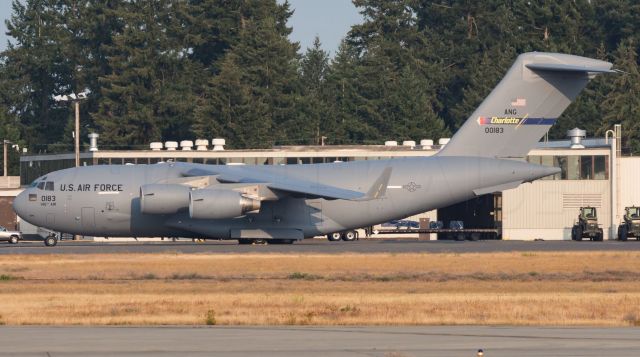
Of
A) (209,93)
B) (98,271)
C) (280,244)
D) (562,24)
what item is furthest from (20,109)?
(98,271)

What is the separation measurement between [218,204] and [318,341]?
29621mm

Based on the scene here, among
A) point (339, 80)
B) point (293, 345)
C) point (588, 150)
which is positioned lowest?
point (293, 345)

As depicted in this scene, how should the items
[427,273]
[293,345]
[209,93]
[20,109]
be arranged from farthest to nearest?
[20,109] < [209,93] < [427,273] < [293,345]

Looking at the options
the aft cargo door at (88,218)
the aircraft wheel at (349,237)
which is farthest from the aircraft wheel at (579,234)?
the aft cargo door at (88,218)

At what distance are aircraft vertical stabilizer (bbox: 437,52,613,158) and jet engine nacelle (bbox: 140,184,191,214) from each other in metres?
12.2

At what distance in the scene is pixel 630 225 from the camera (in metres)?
67.5

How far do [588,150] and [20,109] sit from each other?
85.4 m

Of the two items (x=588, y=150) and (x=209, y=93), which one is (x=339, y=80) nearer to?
(x=209, y=93)

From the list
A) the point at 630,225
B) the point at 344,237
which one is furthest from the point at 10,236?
the point at 630,225

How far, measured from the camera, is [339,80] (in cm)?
13788

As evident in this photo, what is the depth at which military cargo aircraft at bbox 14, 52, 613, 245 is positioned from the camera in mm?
52188

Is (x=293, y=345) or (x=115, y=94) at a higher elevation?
(x=115, y=94)

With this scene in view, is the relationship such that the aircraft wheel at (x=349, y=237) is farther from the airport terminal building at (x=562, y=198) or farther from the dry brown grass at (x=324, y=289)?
the dry brown grass at (x=324, y=289)

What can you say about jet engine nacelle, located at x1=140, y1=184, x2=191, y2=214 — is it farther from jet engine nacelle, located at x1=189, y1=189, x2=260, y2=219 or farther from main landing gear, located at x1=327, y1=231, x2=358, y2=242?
main landing gear, located at x1=327, y1=231, x2=358, y2=242
